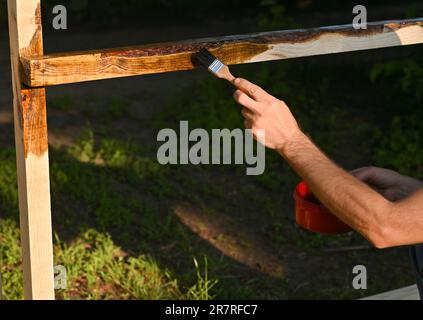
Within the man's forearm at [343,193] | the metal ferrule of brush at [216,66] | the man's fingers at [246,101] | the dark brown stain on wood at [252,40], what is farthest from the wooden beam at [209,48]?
the man's forearm at [343,193]

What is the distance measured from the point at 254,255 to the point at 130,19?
4095 millimetres

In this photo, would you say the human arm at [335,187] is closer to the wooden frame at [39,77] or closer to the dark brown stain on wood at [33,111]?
the wooden frame at [39,77]

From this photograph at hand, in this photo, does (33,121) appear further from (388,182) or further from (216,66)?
(388,182)

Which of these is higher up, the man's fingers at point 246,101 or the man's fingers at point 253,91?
the man's fingers at point 253,91

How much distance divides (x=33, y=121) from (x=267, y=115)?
1.87 ft

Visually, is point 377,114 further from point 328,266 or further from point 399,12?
point 399,12

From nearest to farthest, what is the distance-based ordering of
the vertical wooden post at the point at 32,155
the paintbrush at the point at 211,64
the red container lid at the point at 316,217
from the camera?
the vertical wooden post at the point at 32,155
the paintbrush at the point at 211,64
the red container lid at the point at 316,217

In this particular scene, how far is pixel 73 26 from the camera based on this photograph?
7.45 m

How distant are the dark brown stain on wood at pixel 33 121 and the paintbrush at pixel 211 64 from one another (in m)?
0.41

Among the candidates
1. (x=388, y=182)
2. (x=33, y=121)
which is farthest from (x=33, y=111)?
(x=388, y=182)

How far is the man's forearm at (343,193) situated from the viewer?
2.09 m

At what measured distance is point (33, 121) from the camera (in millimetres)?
2107

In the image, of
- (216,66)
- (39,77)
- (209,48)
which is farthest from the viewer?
(209,48)
